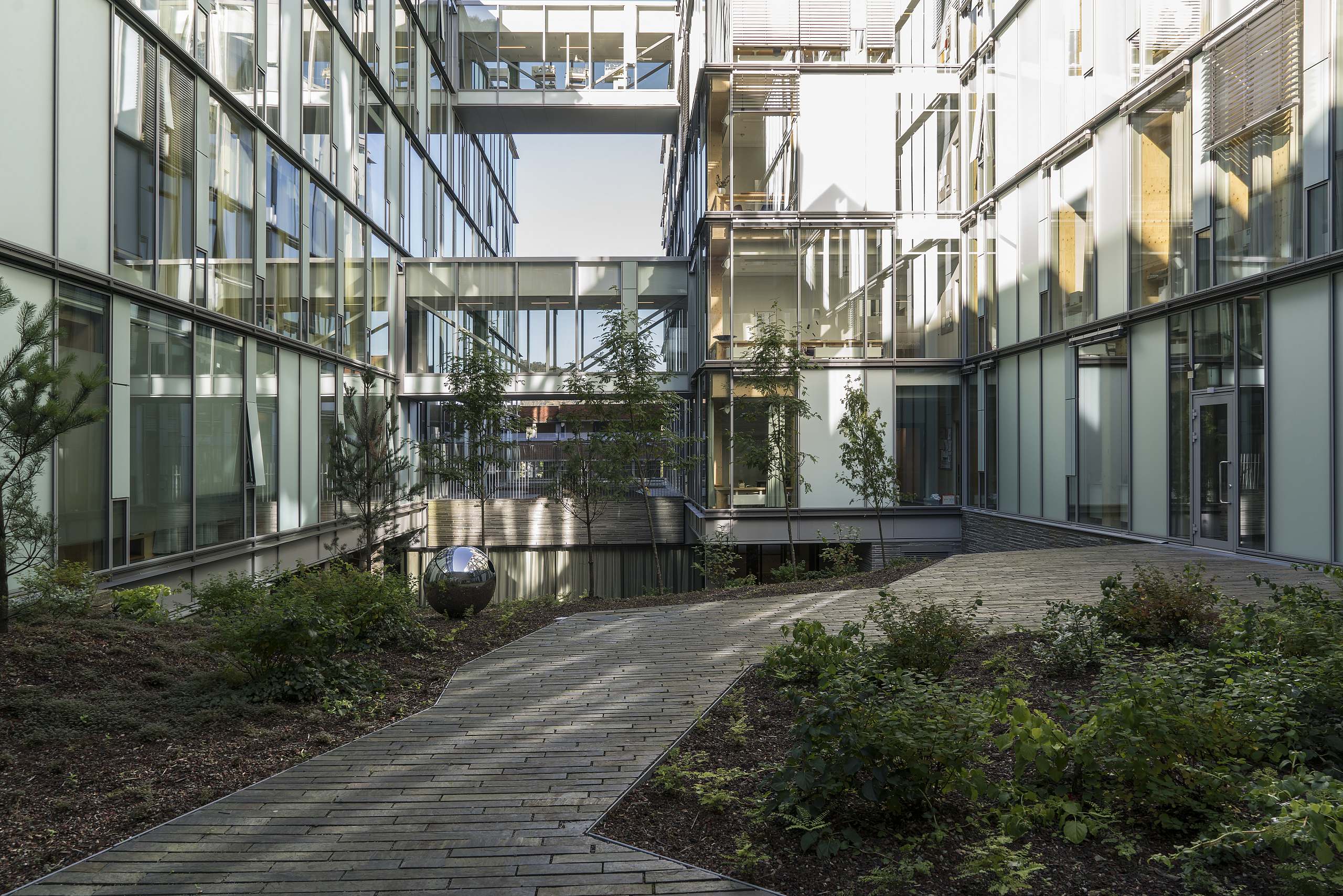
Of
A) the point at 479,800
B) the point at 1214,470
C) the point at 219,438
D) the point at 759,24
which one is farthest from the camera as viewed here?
the point at 759,24

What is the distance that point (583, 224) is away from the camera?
4003 cm

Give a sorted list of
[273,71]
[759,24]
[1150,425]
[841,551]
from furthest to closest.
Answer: [759,24], [273,71], [841,551], [1150,425]

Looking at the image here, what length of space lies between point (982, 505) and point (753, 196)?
8953 mm

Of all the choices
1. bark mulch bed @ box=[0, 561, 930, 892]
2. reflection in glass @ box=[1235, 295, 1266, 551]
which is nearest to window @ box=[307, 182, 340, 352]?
bark mulch bed @ box=[0, 561, 930, 892]

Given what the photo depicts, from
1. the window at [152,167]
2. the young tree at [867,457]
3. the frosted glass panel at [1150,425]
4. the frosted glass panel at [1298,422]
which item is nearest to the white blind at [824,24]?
the young tree at [867,457]

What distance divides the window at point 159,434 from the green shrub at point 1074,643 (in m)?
10.9

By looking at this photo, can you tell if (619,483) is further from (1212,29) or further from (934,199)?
(1212,29)

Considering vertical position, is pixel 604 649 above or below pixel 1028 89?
below

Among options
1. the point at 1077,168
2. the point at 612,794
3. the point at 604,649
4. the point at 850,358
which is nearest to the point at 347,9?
the point at 850,358

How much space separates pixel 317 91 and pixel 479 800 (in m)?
17.4

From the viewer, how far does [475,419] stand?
17.9m

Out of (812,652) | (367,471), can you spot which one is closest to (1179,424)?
(812,652)

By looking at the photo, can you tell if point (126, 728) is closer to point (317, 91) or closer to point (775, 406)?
point (775, 406)

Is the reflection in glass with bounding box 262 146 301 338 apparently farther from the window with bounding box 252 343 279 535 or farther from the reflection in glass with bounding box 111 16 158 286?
the reflection in glass with bounding box 111 16 158 286
